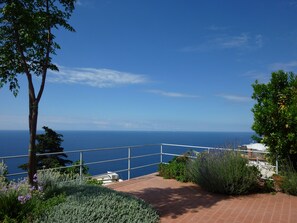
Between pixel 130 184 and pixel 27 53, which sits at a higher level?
pixel 27 53

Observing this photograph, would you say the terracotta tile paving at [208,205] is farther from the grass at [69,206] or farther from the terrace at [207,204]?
the grass at [69,206]

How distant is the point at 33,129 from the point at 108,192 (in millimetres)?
1750

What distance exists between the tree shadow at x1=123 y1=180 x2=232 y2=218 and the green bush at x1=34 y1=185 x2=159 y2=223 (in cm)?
64

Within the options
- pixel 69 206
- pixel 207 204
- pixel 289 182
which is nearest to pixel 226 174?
pixel 207 204

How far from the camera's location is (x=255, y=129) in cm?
764

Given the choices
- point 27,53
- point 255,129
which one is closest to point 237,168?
point 255,129

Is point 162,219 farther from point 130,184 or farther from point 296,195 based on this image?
point 296,195

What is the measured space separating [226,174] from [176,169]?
6.75 ft

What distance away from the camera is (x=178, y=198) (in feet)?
21.3

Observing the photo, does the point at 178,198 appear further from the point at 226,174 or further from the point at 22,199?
the point at 22,199

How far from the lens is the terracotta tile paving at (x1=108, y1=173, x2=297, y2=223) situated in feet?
16.7

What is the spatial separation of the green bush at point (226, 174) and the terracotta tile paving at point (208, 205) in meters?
0.22

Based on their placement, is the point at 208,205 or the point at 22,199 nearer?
the point at 22,199

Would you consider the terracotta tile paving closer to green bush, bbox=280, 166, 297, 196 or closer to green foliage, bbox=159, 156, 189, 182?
green bush, bbox=280, 166, 297, 196
